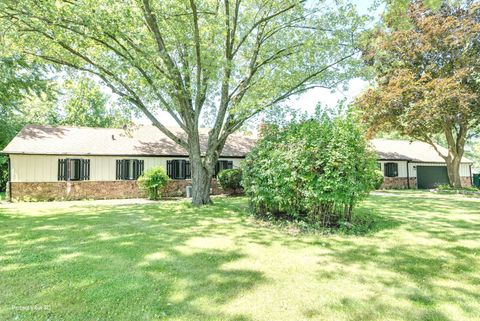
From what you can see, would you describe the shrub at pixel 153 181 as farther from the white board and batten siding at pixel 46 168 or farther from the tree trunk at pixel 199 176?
the tree trunk at pixel 199 176

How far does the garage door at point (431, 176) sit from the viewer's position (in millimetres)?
23750

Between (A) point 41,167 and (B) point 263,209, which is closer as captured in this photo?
(B) point 263,209

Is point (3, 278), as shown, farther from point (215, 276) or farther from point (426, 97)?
point (426, 97)

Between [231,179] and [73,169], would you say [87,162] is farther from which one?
[231,179]

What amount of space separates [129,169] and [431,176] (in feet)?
80.4

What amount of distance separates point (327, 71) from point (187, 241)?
9521mm

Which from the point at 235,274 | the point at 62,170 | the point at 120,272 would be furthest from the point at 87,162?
the point at 235,274

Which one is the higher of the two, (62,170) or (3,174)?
(62,170)

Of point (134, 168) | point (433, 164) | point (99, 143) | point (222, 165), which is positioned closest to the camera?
point (134, 168)

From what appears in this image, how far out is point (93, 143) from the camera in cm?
1616

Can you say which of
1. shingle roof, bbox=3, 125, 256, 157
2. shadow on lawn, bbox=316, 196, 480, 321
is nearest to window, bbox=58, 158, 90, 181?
shingle roof, bbox=3, 125, 256, 157

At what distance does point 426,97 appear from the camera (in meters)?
15.8

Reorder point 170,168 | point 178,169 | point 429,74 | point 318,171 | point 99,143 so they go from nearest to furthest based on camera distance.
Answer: point 318,171 < point 99,143 < point 429,74 < point 170,168 < point 178,169

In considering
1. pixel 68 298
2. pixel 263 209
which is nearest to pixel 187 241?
pixel 68 298
